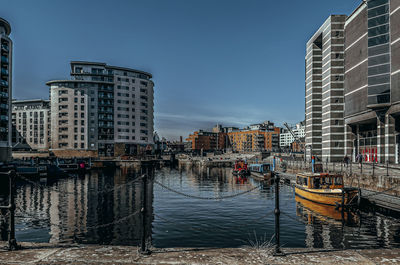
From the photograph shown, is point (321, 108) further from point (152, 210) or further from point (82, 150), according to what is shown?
point (82, 150)

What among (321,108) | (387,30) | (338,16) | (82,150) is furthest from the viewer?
(82,150)

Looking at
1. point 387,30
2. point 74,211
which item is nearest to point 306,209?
point 74,211

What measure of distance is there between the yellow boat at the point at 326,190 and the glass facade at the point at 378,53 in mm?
29709

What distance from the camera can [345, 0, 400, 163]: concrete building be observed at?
49.8 meters

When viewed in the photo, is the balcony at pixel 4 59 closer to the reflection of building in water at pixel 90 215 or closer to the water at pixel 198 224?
the reflection of building in water at pixel 90 215

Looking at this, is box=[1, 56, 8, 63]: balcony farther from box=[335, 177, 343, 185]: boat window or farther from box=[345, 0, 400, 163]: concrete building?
box=[345, 0, 400, 163]: concrete building

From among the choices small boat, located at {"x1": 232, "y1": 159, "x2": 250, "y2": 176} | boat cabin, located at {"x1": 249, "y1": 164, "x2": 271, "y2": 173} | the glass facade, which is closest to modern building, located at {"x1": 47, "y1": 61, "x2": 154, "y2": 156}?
small boat, located at {"x1": 232, "y1": 159, "x2": 250, "y2": 176}

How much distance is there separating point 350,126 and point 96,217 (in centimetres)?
6241

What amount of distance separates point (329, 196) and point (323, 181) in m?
2.93

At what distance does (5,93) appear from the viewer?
3135 inches

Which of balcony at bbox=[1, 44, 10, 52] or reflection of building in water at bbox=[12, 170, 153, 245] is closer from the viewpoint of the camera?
reflection of building in water at bbox=[12, 170, 153, 245]

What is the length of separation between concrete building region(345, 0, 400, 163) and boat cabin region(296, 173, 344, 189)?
28047 millimetres

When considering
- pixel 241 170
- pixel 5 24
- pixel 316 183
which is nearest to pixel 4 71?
pixel 5 24

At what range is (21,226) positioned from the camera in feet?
68.8
